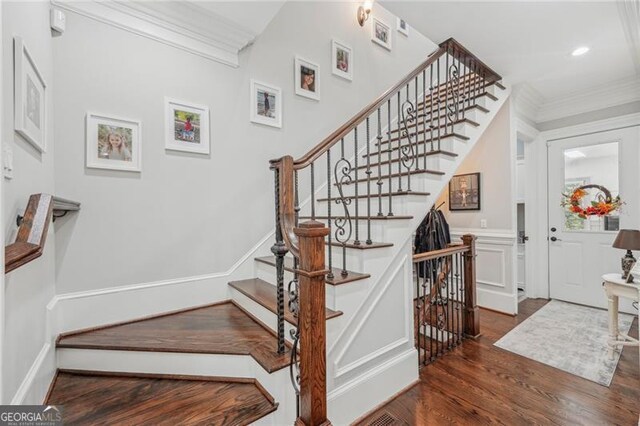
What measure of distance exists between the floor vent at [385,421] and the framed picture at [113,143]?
7.73 feet

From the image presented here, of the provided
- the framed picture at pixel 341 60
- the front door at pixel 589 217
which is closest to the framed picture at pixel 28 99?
the framed picture at pixel 341 60

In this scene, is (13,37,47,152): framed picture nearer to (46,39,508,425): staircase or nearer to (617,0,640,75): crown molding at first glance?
(46,39,508,425): staircase

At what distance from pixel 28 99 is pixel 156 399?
1609 millimetres

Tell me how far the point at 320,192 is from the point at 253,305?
1.51 metres

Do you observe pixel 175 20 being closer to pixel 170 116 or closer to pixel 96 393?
pixel 170 116

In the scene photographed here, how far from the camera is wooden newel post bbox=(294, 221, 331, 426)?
1.21m

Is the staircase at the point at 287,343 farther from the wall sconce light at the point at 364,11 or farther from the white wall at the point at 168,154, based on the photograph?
the wall sconce light at the point at 364,11

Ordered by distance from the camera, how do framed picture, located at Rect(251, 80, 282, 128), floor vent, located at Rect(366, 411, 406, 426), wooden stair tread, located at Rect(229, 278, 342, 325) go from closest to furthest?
1. wooden stair tread, located at Rect(229, 278, 342, 325)
2. floor vent, located at Rect(366, 411, 406, 426)
3. framed picture, located at Rect(251, 80, 282, 128)

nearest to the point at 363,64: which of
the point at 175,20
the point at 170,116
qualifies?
the point at 175,20

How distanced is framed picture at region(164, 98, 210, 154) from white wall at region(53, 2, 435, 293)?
0.06 m

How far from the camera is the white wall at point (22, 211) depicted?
110cm

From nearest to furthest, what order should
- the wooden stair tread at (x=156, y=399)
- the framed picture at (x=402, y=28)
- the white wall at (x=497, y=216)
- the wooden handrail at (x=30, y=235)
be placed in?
the wooden handrail at (x=30, y=235), the wooden stair tread at (x=156, y=399), the white wall at (x=497, y=216), the framed picture at (x=402, y=28)

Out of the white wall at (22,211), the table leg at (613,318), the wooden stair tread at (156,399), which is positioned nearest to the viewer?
the white wall at (22,211)

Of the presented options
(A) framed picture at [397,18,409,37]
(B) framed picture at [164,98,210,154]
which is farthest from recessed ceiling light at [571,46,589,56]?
(B) framed picture at [164,98,210,154]
